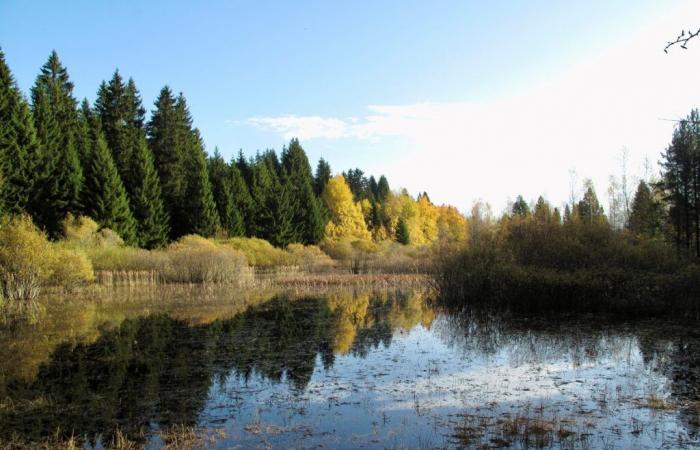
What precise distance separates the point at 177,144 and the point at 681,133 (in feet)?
130

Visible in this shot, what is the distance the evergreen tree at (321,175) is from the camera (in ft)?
252

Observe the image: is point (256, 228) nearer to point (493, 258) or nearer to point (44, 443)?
point (493, 258)

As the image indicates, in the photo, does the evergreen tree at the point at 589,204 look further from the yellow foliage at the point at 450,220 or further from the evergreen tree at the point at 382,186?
the evergreen tree at the point at 382,186

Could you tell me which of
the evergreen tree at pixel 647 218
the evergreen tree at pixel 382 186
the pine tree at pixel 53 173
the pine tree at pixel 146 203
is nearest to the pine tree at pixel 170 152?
the pine tree at pixel 146 203

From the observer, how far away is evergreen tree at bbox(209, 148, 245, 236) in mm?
50219

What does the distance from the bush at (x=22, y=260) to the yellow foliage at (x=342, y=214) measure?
41.6 metres

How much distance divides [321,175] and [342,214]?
1370 cm

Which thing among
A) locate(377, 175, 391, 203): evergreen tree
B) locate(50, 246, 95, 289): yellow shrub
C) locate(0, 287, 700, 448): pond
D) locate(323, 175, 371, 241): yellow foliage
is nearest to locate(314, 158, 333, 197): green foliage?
locate(323, 175, 371, 241): yellow foliage

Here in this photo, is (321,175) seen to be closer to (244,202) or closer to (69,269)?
(244,202)

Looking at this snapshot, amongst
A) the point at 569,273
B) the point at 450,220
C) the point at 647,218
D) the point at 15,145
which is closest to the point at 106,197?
the point at 15,145

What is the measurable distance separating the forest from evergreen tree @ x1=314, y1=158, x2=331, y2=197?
6.40 m

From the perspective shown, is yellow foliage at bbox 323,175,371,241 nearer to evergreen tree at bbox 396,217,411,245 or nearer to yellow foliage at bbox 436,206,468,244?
evergreen tree at bbox 396,217,411,245

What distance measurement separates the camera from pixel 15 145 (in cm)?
3488

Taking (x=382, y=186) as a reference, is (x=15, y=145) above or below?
below
